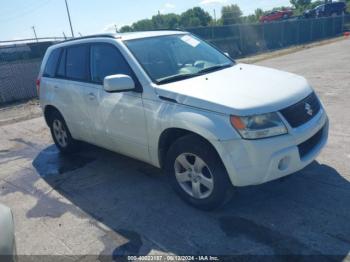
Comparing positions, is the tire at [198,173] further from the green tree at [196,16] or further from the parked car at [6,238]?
the green tree at [196,16]

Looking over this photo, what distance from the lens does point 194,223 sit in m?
3.44

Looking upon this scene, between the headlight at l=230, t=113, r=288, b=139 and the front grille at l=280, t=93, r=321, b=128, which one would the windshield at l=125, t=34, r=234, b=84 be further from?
the front grille at l=280, t=93, r=321, b=128

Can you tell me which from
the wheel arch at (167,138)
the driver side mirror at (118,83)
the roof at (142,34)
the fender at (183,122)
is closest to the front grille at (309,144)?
the fender at (183,122)

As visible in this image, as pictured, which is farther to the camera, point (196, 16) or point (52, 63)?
point (196, 16)

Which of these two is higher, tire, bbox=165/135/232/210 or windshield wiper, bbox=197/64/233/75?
windshield wiper, bbox=197/64/233/75

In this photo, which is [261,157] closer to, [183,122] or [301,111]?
[301,111]

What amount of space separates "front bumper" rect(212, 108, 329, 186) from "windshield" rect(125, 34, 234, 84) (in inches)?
45.9

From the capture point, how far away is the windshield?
156 inches

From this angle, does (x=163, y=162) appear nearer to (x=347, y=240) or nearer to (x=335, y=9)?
(x=347, y=240)

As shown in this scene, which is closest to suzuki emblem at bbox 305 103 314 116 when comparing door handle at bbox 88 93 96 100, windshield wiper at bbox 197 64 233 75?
windshield wiper at bbox 197 64 233 75

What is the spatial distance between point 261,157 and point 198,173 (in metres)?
0.73

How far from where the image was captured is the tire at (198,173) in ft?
10.9

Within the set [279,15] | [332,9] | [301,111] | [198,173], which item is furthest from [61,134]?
[279,15]

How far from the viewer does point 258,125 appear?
122 inches
